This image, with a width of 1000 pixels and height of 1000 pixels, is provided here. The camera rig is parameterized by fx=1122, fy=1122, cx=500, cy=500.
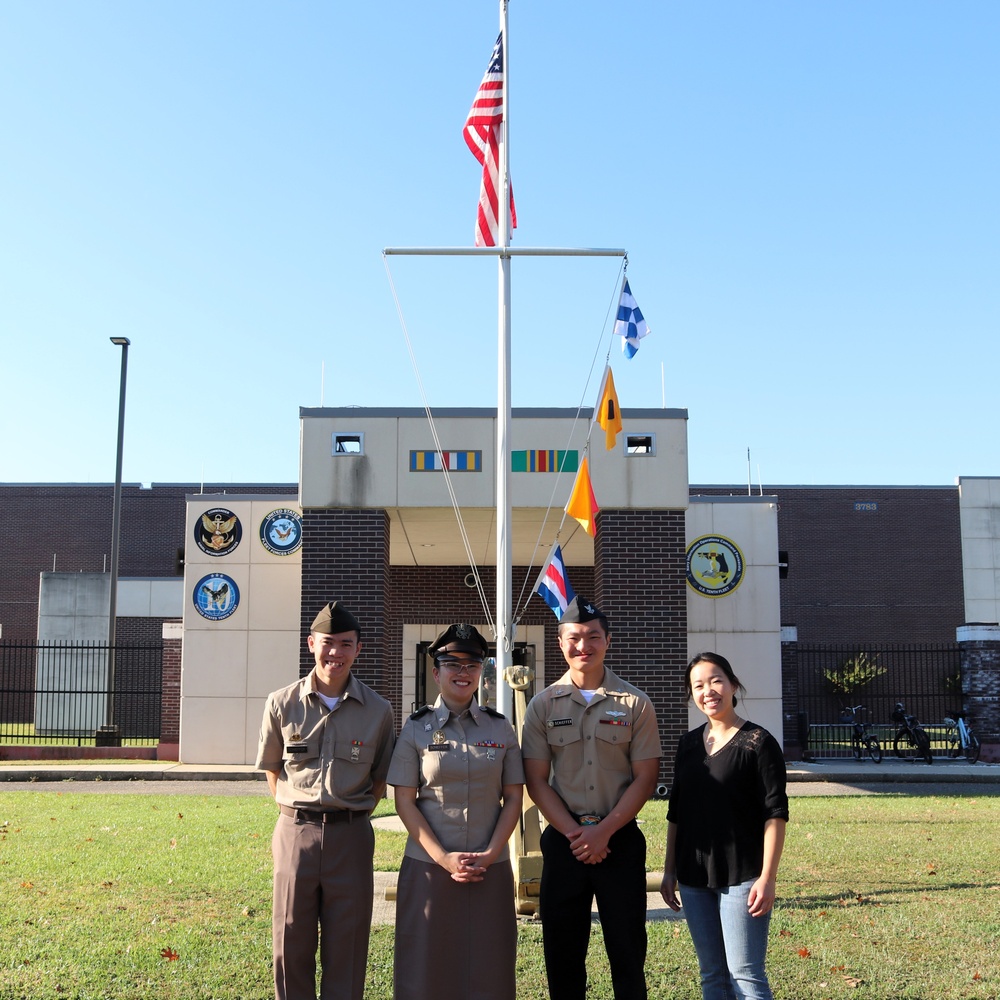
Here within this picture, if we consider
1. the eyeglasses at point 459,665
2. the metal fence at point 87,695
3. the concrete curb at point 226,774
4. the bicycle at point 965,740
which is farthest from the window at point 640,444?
the metal fence at point 87,695

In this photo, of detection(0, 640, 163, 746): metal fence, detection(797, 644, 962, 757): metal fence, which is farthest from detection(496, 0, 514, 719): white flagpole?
detection(797, 644, 962, 757): metal fence

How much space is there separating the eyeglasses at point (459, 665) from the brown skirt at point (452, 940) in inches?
32.1

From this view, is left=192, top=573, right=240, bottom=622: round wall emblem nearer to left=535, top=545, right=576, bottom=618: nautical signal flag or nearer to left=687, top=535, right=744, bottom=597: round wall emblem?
left=687, top=535, right=744, bottom=597: round wall emblem

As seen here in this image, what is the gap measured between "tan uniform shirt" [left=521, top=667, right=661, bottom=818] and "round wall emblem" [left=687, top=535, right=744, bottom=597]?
14.2 meters

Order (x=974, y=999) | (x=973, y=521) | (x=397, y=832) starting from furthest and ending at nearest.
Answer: (x=973, y=521)
(x=397, y=832)
(x=974, y=999)

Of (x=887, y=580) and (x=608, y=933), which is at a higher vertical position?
(x=887, y=580)

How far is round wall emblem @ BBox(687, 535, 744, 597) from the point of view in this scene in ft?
62.1

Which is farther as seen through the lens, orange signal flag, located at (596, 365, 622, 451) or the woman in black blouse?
orange signal flag, located at (596, 365, 622, 451)

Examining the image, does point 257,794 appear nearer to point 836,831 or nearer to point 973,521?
point 836,831

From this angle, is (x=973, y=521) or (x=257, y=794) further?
(x=973, y=521)

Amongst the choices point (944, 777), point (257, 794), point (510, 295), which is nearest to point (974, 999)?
point (510, 295)

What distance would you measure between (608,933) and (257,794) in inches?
466

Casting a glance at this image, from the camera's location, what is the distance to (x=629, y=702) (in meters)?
5.04

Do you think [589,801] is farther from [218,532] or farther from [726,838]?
[218,532]
